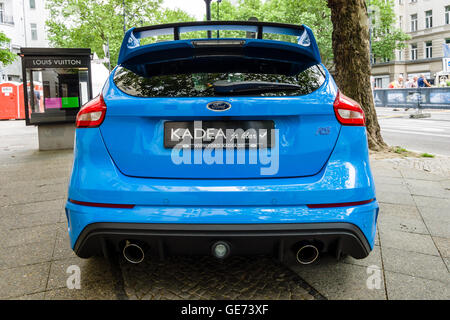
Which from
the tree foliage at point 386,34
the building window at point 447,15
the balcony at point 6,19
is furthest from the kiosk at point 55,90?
the building window at point 447,15

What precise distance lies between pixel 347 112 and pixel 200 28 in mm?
1507

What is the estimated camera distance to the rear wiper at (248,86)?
2.44 meters

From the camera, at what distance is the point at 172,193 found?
7.77 ft

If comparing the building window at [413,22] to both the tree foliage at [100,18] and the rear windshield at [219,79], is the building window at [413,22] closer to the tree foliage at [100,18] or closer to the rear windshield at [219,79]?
the tree foliage at [100,18]

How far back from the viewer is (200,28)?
3.47 m

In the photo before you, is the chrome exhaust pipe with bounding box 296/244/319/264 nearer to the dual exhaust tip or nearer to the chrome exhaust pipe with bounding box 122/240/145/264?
the dual exhaust tip

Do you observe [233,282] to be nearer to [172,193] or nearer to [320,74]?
[172,193]

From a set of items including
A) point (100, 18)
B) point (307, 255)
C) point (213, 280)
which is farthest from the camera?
point (100, 18)

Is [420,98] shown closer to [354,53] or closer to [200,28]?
[354,53]

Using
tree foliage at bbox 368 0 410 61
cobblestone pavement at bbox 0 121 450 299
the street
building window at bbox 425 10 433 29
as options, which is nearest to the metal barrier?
the street

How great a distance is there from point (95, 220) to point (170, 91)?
82cm

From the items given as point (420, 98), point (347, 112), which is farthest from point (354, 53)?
point (420, 98)

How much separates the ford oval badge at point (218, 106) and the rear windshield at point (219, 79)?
7 centimetres
